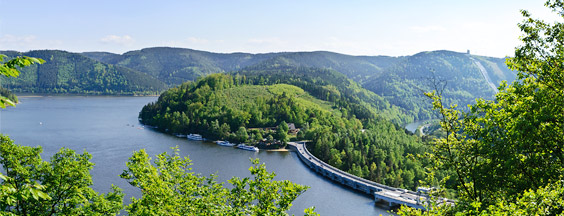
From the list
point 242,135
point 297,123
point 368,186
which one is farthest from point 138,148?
point 297,123

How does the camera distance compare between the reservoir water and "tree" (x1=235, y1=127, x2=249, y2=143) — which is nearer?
the reservoir water

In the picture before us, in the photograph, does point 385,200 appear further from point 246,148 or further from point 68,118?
point 68,118

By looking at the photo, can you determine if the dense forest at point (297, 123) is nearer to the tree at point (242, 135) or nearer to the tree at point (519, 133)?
the tree at point (242, 135)

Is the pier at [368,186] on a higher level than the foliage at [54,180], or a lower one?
lower

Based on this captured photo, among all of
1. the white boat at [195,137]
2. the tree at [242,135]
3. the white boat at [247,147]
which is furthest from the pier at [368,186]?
the white boat at [195,137]

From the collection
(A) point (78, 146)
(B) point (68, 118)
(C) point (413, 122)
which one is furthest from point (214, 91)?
(C) point (413, 122)

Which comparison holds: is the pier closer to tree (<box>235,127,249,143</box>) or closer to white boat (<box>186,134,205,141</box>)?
tree (<box>235,127,249,143</box>)

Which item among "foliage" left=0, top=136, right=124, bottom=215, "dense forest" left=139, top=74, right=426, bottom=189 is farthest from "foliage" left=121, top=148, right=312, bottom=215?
"dense forest" left=139, top=74, right=426, bottom=189
